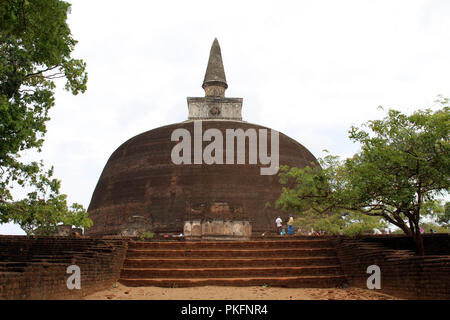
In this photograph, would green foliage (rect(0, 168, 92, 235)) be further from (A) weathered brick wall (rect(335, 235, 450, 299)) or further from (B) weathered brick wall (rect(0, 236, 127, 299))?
(A) weathered brick wall (rect(335, 235, 450, 299))

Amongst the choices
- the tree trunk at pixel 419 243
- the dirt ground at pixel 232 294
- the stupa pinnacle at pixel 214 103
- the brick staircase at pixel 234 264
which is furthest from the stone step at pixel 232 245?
the stupa pinnacle at pixel 214 103

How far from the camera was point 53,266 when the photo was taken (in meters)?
6.28

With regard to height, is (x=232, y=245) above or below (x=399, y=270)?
above

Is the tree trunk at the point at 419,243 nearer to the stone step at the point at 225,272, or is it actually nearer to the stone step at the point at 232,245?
the stone step at the point at 232,245

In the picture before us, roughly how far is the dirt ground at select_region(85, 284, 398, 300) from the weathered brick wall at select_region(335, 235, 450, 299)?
318 millimetres

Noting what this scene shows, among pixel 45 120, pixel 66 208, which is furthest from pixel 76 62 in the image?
pixel 66 208

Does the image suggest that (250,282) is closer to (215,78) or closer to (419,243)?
(419,243)

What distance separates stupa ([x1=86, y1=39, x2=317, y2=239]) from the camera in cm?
2622

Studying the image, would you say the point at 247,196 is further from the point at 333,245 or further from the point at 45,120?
Result: the point at 45,120

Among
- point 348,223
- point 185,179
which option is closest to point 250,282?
point 348,223

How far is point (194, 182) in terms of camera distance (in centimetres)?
2716

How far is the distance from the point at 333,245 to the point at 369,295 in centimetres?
297

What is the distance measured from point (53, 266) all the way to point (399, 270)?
578cm

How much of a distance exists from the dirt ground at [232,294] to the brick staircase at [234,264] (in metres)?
0.30
